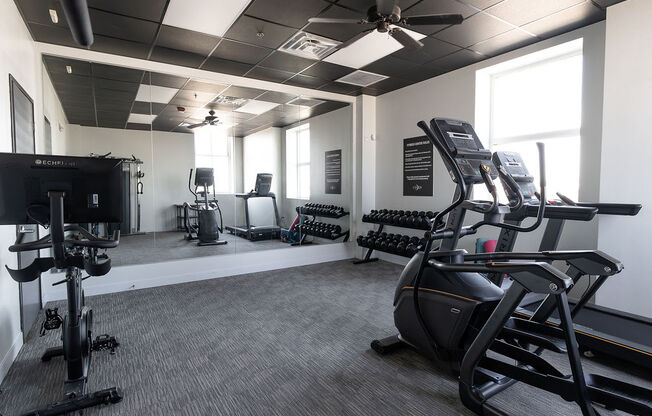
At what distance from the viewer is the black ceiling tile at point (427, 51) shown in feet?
13.2

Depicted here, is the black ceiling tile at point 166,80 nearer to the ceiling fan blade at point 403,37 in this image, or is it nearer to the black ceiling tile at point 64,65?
the black ceiling tile at point 64,65

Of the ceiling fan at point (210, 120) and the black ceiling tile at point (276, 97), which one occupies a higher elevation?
the black ceiling tile at point (276, 97)

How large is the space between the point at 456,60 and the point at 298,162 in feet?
10.9

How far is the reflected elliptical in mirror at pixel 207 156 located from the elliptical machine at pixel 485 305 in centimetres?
387

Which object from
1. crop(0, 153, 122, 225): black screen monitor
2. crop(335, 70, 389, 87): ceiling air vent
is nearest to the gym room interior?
Result: crop(0, 153, 122, 225): black screen monitor

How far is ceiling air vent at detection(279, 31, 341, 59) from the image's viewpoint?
12.6ft

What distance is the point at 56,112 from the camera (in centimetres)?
473

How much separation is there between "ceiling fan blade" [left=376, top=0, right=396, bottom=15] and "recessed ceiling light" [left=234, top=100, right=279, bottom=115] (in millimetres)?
3351

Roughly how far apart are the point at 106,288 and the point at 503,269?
448 cm

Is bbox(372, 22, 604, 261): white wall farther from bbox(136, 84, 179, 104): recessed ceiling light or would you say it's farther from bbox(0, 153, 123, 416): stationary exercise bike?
bbox(0, 153, 123, 416): stationary exercise bike

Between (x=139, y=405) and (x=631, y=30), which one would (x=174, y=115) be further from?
(x=631, y=30)

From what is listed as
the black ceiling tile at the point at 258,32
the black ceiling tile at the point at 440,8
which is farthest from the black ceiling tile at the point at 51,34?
the black ceiling tile at the point at 440,8

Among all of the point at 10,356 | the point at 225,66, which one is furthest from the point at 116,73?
the point at 10,356

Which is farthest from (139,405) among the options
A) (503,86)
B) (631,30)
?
(503,86)
